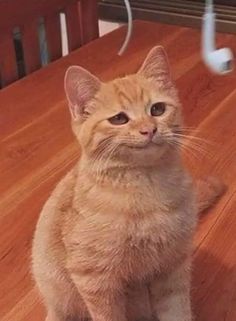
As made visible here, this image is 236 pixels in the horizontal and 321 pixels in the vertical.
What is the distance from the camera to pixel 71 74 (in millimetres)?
874

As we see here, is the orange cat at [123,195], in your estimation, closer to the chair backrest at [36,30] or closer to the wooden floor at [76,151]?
the wooden floor at [76,151]

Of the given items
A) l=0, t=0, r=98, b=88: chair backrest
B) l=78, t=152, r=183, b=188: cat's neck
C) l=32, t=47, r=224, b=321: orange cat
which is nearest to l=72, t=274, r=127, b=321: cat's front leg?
l=32, t=47, r=224, b=321: orange cat

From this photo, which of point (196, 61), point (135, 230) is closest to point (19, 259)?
point (135, 230)

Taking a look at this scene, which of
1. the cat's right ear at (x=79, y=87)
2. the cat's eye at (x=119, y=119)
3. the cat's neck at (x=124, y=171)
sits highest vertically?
the cat's right ear at (x=79, y=87)

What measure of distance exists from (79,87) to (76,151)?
0.60m

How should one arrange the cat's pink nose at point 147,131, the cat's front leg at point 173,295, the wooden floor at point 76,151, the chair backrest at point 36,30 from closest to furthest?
the cat's pink nose at point 147,131 < the cat's front leg at point 173,295 < the wooden floor at point 76,151 < the chair backrest at point 36,30

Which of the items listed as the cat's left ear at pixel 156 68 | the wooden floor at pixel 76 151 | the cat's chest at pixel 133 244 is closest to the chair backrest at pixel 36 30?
the wooden floor at pixel 76 151

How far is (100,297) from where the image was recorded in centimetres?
90

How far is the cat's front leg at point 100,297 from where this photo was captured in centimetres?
90

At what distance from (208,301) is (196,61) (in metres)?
0.97

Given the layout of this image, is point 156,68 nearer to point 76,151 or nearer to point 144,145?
point 144,145

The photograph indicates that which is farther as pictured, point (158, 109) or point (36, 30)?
point (36, 30)

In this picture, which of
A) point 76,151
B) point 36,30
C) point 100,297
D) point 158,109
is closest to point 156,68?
point 158,109

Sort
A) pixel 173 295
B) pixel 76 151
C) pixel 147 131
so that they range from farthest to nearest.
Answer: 1. pixel 76 151
2. pixel 173 295
3. pixel 147 131
